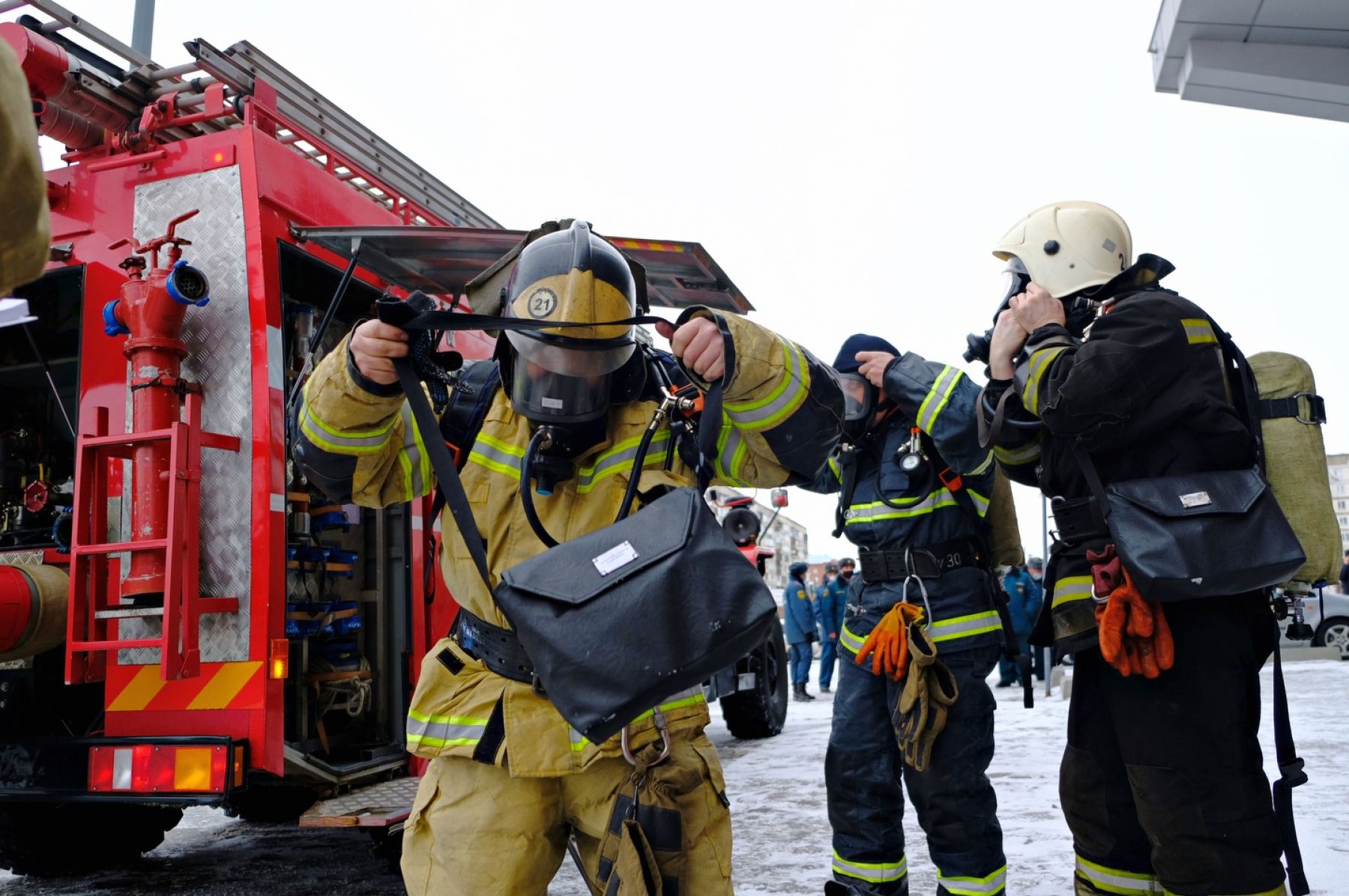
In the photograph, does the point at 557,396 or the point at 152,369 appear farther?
the point at 152,369

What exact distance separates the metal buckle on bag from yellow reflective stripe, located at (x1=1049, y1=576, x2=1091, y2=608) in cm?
119

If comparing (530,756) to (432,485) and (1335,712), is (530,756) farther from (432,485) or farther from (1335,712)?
(1335,712)

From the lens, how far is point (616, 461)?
1.99 m

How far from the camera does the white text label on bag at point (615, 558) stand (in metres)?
1.60

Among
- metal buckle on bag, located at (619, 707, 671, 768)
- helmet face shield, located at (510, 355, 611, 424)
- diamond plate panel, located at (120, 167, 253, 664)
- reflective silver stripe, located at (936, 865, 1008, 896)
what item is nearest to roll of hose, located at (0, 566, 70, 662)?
diamond plate panel, located at (120, 167, 253, 664)

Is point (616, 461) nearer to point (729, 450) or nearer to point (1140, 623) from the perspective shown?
point (729, 450)

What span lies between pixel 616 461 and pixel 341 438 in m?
0.52

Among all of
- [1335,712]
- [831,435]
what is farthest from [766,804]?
[1335,712]

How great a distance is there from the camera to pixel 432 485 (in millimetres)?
2270

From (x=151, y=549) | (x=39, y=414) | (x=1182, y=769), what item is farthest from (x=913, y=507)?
(x=39, y=414)

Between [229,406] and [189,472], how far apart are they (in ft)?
0.92

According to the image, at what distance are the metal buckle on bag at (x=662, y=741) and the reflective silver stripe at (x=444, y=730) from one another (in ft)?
0.83

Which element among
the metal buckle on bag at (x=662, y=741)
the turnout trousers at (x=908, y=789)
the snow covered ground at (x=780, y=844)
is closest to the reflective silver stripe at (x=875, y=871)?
the turnout trousers at (x=908, y=789)

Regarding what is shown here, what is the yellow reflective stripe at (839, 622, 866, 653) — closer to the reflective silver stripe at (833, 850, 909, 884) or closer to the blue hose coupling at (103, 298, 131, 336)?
the reflective silver stripe at (833, 850, 909, 884)
